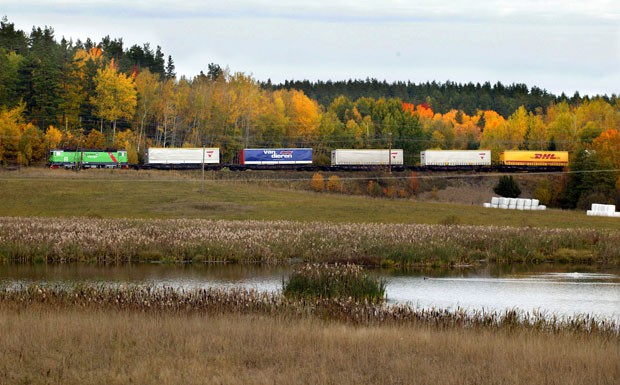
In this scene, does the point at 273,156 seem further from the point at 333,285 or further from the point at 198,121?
the point at 333,285

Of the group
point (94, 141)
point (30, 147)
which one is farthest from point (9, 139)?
point (94, 141)

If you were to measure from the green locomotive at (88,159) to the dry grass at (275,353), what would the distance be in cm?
8911

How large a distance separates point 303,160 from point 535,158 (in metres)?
33.5

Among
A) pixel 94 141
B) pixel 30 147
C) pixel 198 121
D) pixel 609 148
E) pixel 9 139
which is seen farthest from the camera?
pixel 198 121

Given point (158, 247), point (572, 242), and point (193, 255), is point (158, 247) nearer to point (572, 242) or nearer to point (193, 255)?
point (193, 255)

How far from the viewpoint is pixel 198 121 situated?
458 feet

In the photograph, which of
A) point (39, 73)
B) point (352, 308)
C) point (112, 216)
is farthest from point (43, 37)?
point (352, 308)

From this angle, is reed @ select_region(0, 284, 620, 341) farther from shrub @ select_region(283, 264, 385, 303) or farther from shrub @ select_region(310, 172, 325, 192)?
shrub @ select_region(310, 172, 325, 192)

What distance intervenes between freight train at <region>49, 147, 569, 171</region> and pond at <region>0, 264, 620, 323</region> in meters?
68.8

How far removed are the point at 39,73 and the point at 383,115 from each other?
6807cm

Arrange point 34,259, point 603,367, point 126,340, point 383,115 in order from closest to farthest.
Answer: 1. point 603,367
2. point 126,340
3. point 34,259
4. point 383,115

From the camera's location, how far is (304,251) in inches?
1742

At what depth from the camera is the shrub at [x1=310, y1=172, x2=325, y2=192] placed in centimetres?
10238

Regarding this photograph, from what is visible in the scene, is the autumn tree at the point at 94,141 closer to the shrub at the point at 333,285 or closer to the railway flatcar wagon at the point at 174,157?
the railway flatcar wagon at the point at 174,157
